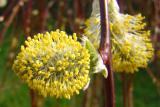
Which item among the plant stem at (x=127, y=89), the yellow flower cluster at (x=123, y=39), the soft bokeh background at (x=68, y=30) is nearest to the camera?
the yellow flower cluster at (x=123, y=39)

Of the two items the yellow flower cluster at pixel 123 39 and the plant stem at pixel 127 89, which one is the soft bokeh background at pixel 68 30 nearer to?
the plant stem at pixel 127 89

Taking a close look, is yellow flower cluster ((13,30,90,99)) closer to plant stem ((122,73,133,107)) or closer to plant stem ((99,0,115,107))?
plant stem ((99,0,115,107))

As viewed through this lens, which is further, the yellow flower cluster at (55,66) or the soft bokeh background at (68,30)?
the soft bokeh background at (68,30)

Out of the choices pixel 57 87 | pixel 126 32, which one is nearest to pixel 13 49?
pixel 126 32

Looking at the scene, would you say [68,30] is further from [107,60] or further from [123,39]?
[107,60]

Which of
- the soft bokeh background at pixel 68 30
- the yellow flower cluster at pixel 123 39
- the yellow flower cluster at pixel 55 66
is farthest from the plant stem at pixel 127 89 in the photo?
the yellow flower cluster at pixel 55 66

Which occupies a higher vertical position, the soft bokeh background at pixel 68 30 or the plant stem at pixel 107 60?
the plant stem at pixel 107 60

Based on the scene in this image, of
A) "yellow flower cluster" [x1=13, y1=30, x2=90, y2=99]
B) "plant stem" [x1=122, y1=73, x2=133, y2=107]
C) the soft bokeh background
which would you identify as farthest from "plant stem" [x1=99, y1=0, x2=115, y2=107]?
the soft bokeh background
